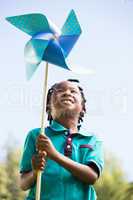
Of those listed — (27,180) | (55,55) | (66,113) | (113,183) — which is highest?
(55,55)

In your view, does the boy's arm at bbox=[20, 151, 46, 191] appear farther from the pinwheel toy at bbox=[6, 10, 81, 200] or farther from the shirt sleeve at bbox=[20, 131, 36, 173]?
the pinwheel toy at bbox=[6, 10, 81, 200]

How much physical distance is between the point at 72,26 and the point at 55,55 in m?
0.07

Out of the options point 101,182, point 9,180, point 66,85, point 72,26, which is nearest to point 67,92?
point 66,85

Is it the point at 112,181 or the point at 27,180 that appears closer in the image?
the point at 27,180

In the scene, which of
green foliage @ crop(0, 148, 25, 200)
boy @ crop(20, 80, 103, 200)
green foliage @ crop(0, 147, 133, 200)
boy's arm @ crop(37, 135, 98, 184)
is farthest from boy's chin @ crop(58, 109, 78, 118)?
green foliage @ crop(0, 148, 25, 200)

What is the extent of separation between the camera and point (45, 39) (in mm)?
1017

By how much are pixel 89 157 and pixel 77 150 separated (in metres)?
0.03

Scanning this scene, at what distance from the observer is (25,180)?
997 mm

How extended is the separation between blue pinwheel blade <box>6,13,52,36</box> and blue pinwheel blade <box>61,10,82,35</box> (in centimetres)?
4

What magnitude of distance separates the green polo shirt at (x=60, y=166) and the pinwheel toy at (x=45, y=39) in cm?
9

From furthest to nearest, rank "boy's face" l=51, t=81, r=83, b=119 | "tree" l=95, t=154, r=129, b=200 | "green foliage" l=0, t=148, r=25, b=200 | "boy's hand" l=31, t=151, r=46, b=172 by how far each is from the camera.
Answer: "tree" l=95, t=154, r=129, b=200
"green foliage" l=0, t=148, r=25, b=200
"boy's face" l=51, t=81, r=83, b=119
"boy's hand" l=31, t=151, r=46, b=172

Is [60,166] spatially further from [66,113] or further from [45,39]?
[45,39]

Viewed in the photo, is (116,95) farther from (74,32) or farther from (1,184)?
(74,32)

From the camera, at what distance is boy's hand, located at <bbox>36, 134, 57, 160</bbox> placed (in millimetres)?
944
